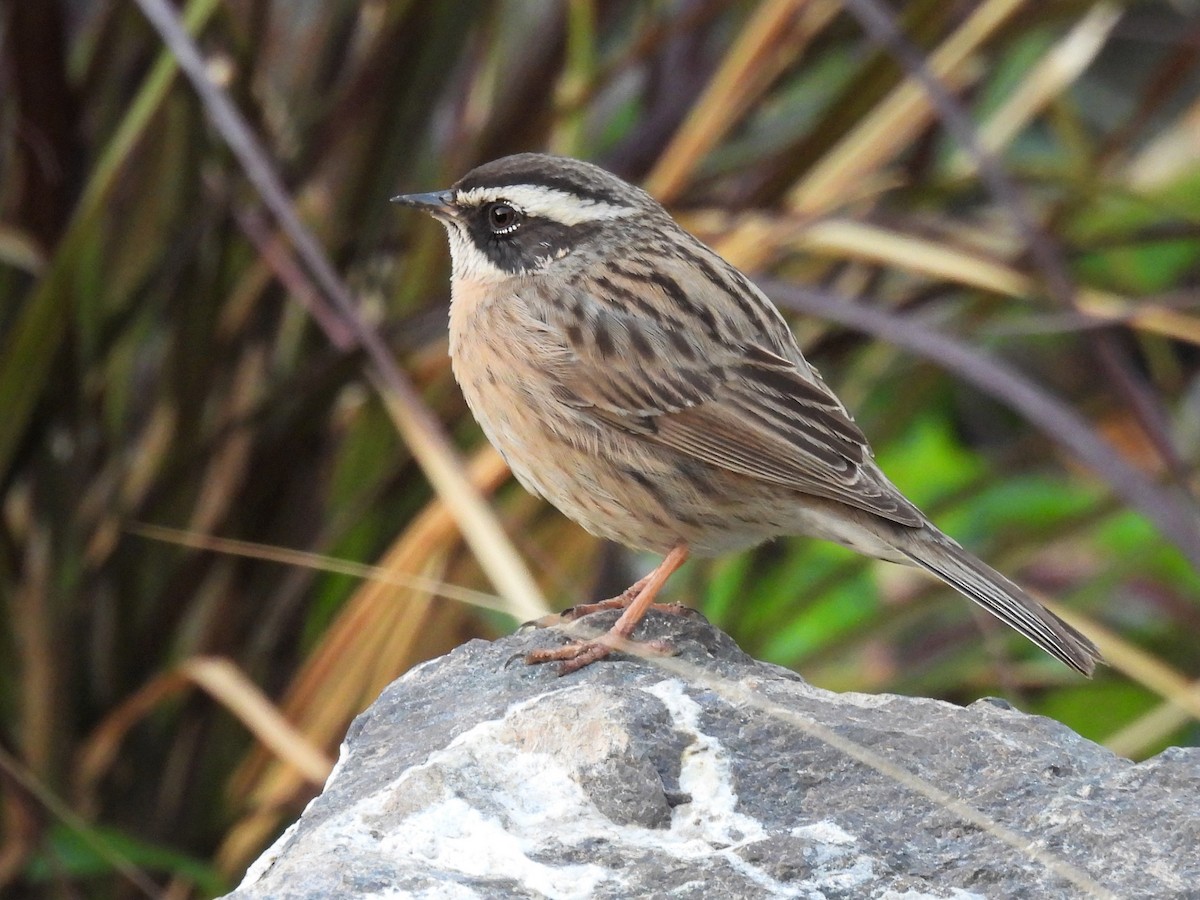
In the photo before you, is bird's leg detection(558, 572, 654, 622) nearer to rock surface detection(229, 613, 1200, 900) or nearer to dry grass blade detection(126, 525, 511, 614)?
dry grass blade detection(126, 525, 511, 614)

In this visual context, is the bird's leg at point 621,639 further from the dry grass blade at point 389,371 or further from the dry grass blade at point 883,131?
the dry grass blade at point 883,131

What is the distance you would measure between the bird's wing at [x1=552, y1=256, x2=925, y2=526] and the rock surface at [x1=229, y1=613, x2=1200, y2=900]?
30.1 inches

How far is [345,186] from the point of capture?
5.19 m

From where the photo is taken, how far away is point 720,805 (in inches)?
107

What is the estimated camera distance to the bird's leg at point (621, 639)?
11.0 ft

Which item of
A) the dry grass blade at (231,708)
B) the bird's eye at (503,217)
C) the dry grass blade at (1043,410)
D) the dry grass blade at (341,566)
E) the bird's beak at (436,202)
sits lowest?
the dry grass blade at (231,708)

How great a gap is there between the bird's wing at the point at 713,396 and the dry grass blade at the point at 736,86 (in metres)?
1.11

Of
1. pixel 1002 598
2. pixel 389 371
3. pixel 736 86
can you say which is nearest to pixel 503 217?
pixel 389 371

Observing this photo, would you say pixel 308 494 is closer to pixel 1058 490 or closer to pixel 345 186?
pixel 345 186

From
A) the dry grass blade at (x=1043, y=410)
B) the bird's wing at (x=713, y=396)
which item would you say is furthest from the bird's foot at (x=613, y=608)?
the dry grass blade at (x=1043, y=410)

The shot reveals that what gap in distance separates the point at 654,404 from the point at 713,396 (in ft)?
0.45

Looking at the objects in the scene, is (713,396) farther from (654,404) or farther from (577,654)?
(577,654)

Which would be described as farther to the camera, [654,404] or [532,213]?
[532,213]

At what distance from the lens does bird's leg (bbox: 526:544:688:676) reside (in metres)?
3.34
